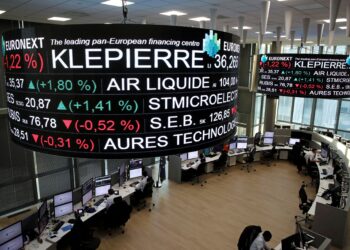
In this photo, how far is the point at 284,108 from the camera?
17.4 meters

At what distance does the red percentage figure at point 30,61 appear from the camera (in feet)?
6.24

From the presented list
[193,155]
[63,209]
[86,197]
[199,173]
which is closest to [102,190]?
[86,197]

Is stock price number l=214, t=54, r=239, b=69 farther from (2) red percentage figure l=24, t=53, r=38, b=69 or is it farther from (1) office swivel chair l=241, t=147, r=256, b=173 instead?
(1) office swivel chair l=241, t=147, r=256, b=173

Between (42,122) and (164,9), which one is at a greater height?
(164,9)

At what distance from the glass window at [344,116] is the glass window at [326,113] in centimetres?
30

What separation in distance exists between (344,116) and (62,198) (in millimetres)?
14076


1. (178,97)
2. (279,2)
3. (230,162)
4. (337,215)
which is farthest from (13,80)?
(230,162)

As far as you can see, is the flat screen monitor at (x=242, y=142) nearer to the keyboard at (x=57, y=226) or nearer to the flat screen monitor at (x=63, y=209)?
the flat screen monitor at (x=63, y=209)

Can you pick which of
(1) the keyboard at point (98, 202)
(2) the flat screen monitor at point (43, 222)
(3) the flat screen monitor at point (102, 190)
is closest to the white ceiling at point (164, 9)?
(2) the flat screen monitor at point (43, 222)

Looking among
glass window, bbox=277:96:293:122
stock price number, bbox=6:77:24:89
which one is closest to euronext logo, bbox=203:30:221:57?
stock price number, bbox=6:77:24:89

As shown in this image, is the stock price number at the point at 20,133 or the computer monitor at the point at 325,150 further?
the computer monitor at the point at 325,150

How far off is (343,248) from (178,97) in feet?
20.5

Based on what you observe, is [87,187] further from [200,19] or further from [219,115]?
[219,115]

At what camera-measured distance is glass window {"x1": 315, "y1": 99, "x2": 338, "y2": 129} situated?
49.5 feet
